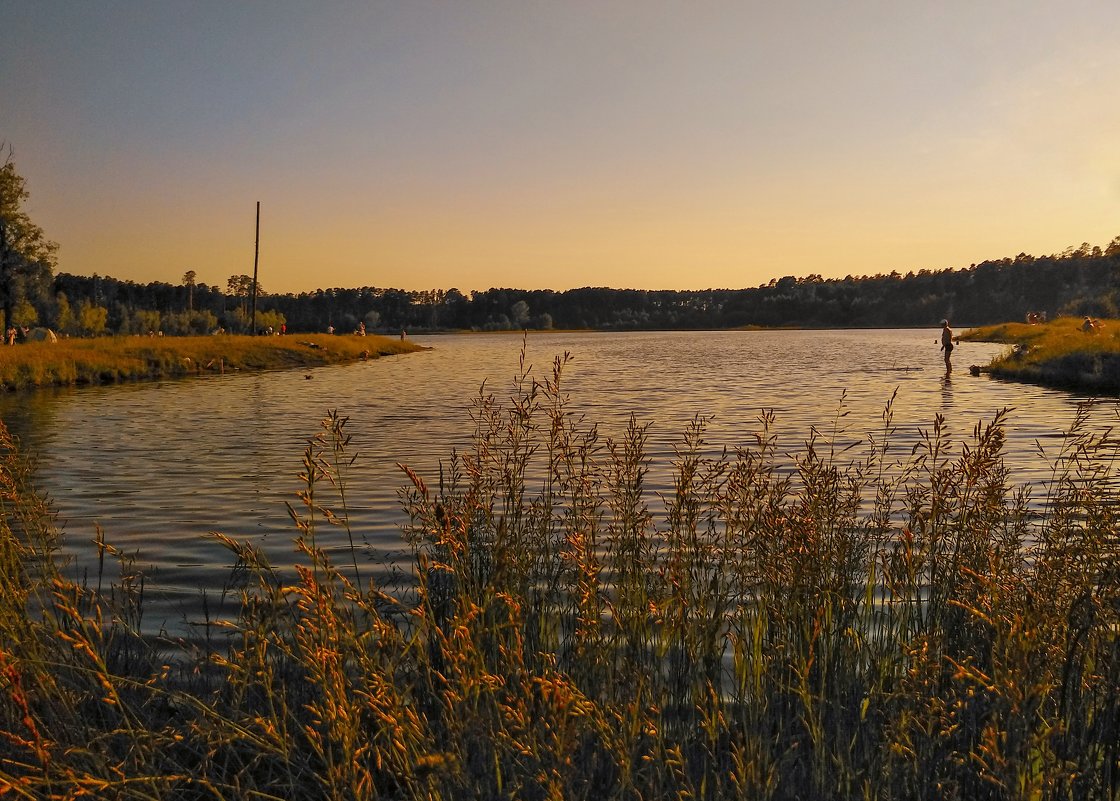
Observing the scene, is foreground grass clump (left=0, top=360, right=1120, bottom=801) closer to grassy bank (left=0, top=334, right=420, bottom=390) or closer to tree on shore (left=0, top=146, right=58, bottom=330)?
grassy bank (left=0, top=334, right=420, bottom=390)

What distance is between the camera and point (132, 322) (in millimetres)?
123688

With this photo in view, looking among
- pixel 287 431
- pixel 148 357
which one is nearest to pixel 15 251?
pixel 148 357

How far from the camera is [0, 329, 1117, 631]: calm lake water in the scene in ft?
31.6

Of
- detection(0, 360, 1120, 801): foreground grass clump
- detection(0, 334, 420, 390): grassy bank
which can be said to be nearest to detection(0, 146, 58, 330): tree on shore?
detection(0, 334, 420, 390): grassy bank

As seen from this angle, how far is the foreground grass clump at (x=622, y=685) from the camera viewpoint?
2762 mm

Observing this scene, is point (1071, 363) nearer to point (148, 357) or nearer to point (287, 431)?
point (287, 431)

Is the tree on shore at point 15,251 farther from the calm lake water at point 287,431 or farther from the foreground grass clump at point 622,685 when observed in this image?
the foreground grass clump at point 622,685

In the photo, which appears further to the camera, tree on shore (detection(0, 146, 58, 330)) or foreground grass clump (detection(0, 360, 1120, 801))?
tree on shore (detection(0, 146, 58, 330))

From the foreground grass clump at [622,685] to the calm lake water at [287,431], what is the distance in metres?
2.24

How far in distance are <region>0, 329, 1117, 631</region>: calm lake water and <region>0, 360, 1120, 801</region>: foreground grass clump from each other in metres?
2.24

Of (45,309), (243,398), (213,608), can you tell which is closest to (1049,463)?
(213,608)

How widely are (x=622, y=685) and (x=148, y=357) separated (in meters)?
41.7

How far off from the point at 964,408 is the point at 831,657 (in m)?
20.6

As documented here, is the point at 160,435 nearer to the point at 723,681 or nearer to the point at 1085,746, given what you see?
the point at 723,681
